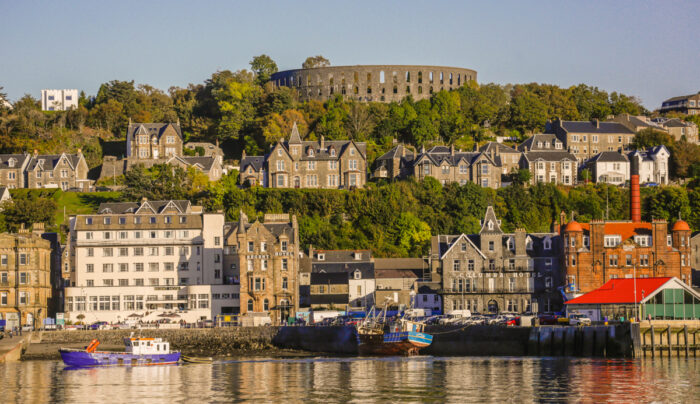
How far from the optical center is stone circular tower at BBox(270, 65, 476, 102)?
16162 cm

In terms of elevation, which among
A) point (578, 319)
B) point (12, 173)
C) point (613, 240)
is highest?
point (12, 173)

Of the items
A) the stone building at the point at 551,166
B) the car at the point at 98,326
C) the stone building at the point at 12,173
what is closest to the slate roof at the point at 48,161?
the stone building at the point at 12,173

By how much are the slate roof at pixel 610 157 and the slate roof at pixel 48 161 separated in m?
62.1

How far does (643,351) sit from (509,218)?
144 feet

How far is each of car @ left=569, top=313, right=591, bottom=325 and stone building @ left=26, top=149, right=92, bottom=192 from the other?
67.2 meters

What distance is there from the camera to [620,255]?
94000 mm

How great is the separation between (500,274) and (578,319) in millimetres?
16990

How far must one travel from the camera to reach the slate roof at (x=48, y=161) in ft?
434

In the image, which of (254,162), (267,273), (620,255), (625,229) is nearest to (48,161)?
(254,162)

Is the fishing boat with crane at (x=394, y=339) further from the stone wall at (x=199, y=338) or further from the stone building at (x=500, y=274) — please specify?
the stone building at (x=500, y=274)

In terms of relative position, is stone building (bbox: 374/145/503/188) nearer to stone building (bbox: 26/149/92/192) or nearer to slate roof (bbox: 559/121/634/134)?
slate roof (bbox: 559/121/634/134)

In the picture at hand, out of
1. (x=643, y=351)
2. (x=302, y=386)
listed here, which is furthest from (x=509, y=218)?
(x=302, y=386)

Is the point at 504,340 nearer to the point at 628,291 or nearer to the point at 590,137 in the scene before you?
the point at 628,291

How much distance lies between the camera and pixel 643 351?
76.4 metres
